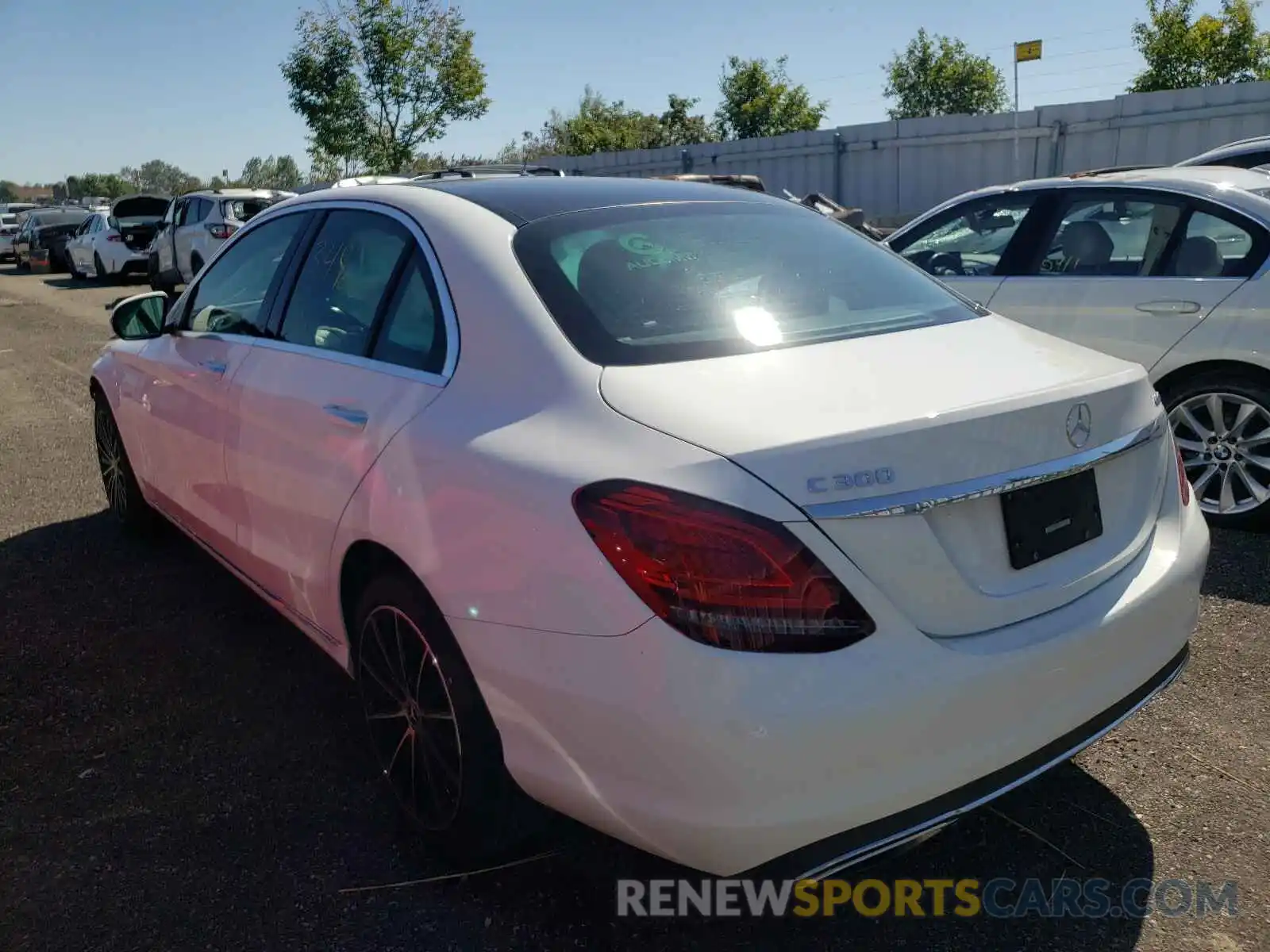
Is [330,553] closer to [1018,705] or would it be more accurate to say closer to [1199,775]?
[1018,705]

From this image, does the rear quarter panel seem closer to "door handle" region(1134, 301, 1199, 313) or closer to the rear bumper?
"door handle" region(1134, 301, 1199, 313)

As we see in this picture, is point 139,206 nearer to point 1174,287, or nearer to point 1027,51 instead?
point 1027,51

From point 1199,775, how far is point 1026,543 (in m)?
1.31

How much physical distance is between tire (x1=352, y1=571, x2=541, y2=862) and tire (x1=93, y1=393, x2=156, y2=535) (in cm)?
273

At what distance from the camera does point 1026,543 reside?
7.20ft

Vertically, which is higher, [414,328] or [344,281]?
[344,281]

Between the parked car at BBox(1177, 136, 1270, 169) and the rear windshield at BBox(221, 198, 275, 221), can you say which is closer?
the parked car at BBox(1177, 136, 1270, 169)

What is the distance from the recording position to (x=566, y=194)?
10.2ft

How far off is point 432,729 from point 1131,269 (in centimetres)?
424

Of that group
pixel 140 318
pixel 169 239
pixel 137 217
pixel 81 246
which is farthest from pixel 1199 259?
pixel 81 246

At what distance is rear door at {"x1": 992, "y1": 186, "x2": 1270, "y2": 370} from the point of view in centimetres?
491

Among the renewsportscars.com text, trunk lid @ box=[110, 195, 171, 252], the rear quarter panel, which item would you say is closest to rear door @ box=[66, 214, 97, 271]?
trunk lid @ box=[110, 195, 171, 252]

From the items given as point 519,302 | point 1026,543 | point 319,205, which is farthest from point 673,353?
point 319,205

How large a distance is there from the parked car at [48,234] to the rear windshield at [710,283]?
1112 inches
